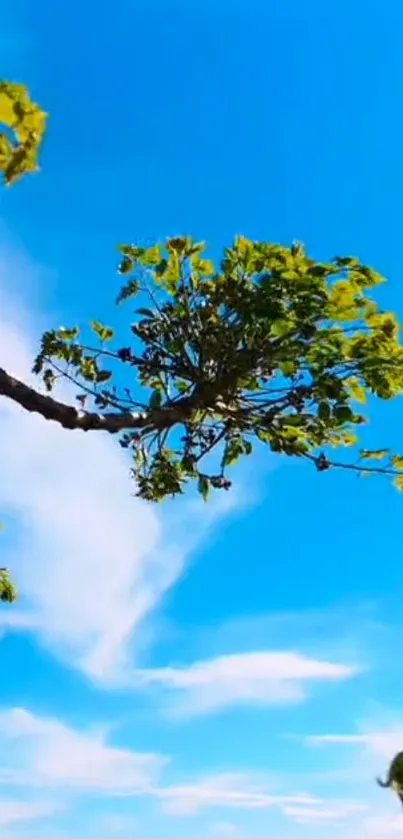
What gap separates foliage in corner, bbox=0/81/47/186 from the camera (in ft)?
10.0

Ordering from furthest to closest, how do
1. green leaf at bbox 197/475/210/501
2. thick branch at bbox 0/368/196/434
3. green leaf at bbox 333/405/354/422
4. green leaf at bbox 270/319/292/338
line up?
green leaf at bbox 197/475/210/501 → green leaf at bbox 333/405/354/422 → green leaf at bbox 270/319/292/338 → thick branch at bbox 0/368/196/434

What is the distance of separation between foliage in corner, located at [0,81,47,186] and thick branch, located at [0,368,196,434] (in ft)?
5.70

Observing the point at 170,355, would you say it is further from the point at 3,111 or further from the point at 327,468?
the point at 3,111

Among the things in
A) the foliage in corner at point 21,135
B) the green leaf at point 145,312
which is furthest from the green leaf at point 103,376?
the foliage in corner at point 21,135

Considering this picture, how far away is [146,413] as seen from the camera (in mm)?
5895

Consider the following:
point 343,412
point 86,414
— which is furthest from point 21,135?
point 343,412

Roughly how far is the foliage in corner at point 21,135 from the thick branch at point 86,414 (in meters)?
1.74

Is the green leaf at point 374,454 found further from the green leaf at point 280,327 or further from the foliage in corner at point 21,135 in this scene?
the foliage in corner at point 21,135

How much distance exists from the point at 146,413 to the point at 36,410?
3.71 feet

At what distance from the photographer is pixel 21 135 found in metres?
3.11

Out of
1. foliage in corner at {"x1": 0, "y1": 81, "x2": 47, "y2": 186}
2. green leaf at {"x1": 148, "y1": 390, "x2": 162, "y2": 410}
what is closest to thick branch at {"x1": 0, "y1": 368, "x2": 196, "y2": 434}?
green leaf at {"x1": 148, "y1": 390, "x2": 162, "y2": 410}

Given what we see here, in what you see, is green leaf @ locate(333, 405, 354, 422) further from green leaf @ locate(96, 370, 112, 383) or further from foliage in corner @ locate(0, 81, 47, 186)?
foliage in corner @ locate(0, 81, 47, 186)

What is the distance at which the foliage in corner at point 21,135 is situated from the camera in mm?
3053

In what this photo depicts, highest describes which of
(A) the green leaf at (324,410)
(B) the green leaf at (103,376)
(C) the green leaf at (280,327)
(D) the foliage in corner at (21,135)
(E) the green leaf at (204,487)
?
(B) the green leaf at (103,376)
